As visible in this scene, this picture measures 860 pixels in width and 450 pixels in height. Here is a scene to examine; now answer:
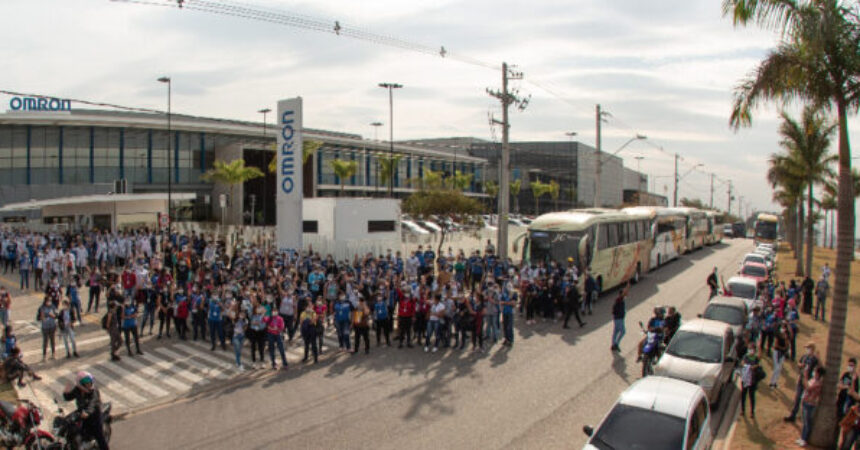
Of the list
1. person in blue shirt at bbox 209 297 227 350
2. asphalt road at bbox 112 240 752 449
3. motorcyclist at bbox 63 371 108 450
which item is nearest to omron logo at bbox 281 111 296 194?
person in blue shirt at bbox 209 297 227 350

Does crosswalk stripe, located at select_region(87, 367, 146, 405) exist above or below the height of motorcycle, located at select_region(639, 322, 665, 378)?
below

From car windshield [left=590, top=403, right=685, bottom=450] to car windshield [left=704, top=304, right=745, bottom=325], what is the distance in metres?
8.39

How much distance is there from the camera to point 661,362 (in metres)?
11.9

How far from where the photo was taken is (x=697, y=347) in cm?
1214

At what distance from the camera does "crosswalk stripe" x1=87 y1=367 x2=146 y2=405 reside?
39.4 ft

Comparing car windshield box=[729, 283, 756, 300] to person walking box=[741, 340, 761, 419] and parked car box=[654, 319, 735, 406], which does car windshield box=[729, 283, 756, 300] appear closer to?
parked car box=[654, 319, 735, 406]

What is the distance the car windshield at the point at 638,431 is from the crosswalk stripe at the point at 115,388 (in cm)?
948

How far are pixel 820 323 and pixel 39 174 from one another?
56139mm

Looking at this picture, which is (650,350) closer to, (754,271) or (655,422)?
(655,422)

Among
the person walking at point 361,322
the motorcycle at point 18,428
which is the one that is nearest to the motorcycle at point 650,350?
the person walking at point 361,322

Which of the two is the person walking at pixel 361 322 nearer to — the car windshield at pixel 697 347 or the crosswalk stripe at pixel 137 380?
the crosswalk stripe at pixel 137 380

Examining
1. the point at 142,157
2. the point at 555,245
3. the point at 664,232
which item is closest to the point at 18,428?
the point at 555,245

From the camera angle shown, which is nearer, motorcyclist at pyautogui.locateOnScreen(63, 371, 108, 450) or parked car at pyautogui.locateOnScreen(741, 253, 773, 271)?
motorcyclist at pyautogui.locateOnScreen(63, 371, 108, 450)

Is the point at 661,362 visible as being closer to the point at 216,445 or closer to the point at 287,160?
the point at 216,445
